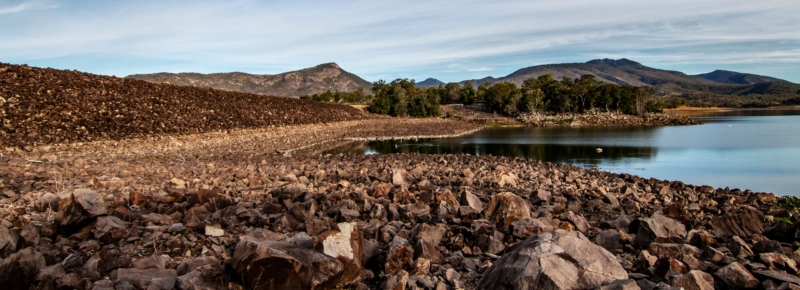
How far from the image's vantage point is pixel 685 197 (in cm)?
1056

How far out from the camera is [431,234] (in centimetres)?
473

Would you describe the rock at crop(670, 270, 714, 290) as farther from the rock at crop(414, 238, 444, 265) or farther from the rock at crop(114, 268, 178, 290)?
the rock at crop(114, 268, 178, 290)

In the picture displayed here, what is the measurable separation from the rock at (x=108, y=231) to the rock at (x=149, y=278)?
4.23ft

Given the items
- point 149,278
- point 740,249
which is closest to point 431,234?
point 149,278

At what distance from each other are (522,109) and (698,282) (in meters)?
84.1

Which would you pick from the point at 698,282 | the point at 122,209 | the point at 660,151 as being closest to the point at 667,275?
the point at 698,282

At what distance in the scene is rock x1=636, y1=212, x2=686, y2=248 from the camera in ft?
15.1

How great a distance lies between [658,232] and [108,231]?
5931 millimetres

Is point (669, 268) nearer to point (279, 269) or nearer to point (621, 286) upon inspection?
point (621, 286)

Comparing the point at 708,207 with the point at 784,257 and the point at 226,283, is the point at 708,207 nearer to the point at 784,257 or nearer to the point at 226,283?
the point at 784,257

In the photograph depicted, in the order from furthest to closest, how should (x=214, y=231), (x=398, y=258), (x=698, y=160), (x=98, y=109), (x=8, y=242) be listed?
(x=698, y=160) < (x=98, y=109) < (x=214, y=231) < (x=8, y=242) < (x=398, y=258)

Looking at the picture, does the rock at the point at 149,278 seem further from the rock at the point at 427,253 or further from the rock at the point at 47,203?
the rock at the point at 47,203

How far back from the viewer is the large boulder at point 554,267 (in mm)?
3125

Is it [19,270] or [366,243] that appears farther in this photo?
[366,243]
